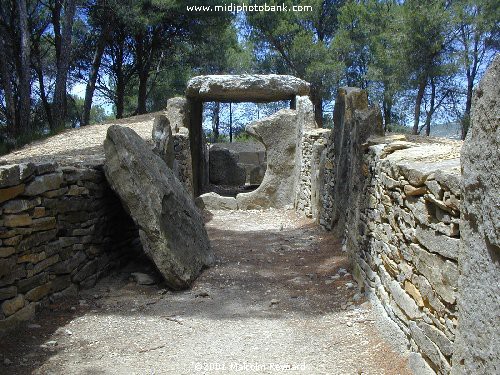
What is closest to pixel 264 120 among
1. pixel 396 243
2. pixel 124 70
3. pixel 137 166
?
pixel 137 166

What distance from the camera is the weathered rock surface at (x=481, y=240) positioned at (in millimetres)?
1834

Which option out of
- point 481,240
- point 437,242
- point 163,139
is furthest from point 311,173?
point 481,240

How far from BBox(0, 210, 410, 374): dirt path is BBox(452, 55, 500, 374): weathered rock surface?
0.98m

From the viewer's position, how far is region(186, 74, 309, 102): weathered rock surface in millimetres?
10453

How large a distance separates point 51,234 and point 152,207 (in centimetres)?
95

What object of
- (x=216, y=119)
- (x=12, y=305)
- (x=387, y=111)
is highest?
(x=387, y=111)

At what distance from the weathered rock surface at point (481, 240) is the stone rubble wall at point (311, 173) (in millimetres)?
5469

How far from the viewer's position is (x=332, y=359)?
10.5 ft

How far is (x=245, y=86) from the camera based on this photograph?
34.4 ft

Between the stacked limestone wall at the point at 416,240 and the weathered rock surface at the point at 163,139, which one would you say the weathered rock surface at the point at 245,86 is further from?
the stacked limestone wall at the point at 416,240

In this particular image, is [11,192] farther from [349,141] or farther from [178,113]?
[178,113]

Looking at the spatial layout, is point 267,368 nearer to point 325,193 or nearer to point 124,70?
point 325,193

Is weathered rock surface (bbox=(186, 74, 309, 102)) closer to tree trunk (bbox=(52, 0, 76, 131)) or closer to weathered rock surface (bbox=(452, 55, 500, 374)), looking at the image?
tree trunk (bbox=(52, 0, 76, 131))

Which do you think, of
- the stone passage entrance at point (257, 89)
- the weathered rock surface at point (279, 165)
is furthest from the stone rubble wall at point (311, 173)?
the stone passage entrance at point (257, 89)
